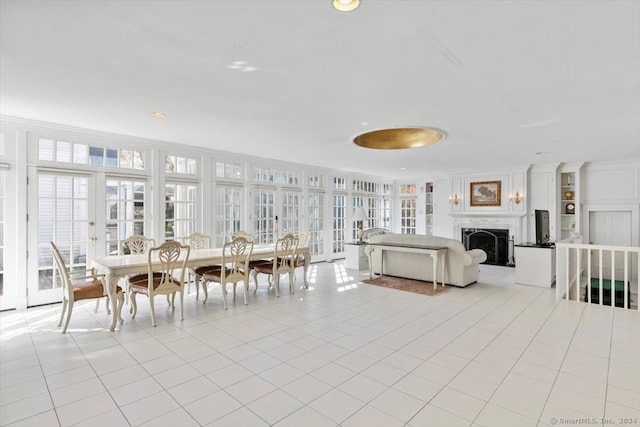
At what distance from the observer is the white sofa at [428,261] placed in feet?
18.4

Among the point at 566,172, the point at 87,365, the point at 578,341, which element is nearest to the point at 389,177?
the point at 566,172

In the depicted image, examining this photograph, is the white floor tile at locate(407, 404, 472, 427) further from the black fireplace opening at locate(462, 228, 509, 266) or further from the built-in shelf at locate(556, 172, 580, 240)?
the built-in shelf at locate(556, 172, 580, 240)

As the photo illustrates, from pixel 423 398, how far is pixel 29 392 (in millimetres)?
2862

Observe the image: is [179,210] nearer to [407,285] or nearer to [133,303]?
[133,303]

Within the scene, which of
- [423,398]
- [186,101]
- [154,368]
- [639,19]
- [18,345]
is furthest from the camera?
[186,101]

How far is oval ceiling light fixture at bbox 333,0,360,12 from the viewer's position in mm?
1875

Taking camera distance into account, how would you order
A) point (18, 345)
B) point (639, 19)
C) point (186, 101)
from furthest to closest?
point (186, 101), point (18, 345), point (639, 19)

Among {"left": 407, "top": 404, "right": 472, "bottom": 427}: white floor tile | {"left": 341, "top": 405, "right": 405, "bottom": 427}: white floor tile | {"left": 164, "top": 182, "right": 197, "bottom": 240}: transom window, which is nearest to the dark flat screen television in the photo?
{"left": 407, "top": 404, "right": 472, "bottom": 427}: white floor tile

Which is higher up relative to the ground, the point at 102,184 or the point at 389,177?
the point at 389,177

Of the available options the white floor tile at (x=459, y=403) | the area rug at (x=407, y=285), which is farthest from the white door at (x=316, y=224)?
the white floor tile at (x=459, y=403)

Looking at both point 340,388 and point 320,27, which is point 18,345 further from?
point 320,27

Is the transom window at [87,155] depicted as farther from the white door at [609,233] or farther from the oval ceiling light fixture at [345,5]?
the white door at [609,233]

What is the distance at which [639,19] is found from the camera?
Answer: 2.03 m

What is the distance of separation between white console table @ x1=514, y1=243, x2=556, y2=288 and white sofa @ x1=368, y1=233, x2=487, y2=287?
2.24 ft
